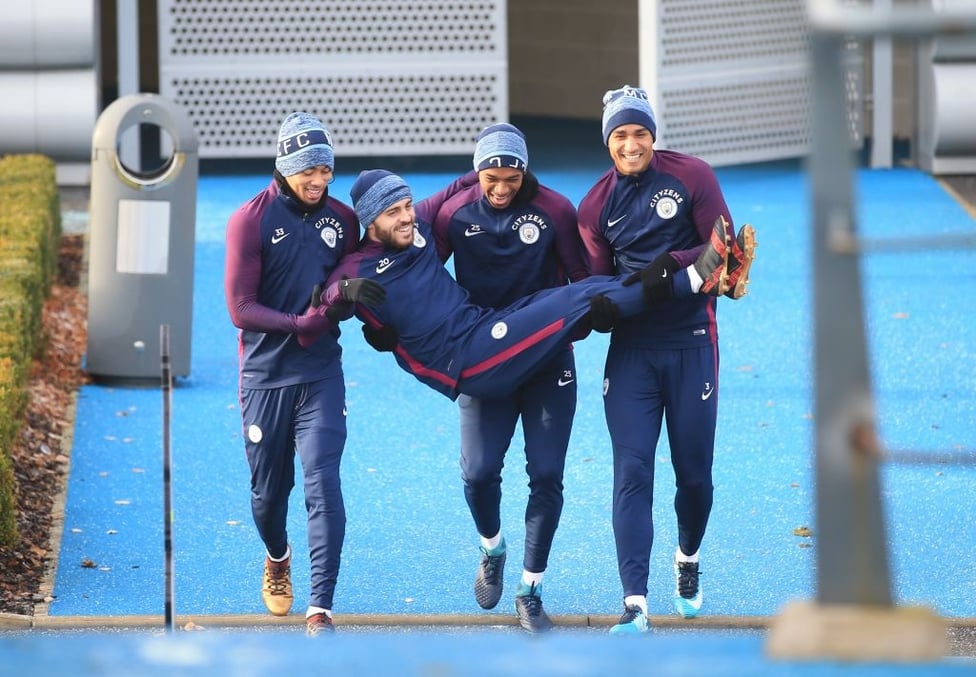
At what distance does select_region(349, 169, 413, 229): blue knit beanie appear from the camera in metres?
5.75

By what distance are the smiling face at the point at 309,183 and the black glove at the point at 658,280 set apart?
122 cm

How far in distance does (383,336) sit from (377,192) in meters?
0.52

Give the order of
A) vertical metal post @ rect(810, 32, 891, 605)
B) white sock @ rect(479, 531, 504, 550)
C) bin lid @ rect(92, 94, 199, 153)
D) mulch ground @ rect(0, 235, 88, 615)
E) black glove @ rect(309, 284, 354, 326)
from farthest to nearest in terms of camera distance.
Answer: bin lid @ rect(92, 94, 199, 153), mulch ground @ rect(0, 235, 88, 615), white sock @ rect(479, 531, 504, 550), black glove @ rect(309, 284, 354, 326), vertical metal post @ rect(810, 32, 891, 605)

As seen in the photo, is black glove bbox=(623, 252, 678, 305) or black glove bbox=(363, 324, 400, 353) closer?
black glove bbox=(623, 252, 678, 305)

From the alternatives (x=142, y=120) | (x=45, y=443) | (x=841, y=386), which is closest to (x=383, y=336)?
(x=45, y=443)

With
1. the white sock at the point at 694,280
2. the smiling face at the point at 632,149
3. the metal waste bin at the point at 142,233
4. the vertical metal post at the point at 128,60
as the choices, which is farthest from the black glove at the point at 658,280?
the vertical metal post at the point at 128,60

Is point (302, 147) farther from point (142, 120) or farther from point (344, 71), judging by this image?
point (344, 71)

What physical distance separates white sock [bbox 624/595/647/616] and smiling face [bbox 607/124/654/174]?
5.04ft

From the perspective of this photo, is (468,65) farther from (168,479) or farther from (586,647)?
(586,647)

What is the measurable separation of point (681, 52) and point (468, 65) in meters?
2.17

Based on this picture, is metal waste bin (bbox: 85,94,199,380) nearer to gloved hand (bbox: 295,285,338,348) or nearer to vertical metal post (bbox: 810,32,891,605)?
gloved hand (bbox: 295,285,338,348)

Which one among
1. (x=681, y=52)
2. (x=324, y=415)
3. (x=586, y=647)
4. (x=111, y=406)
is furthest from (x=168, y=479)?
(x=681, y=52)

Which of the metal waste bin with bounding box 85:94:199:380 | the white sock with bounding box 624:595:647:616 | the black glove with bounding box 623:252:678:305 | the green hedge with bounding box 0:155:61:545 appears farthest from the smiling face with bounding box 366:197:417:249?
the metal waste bin with bounding box 85:94:199:380

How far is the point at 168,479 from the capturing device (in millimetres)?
4828
